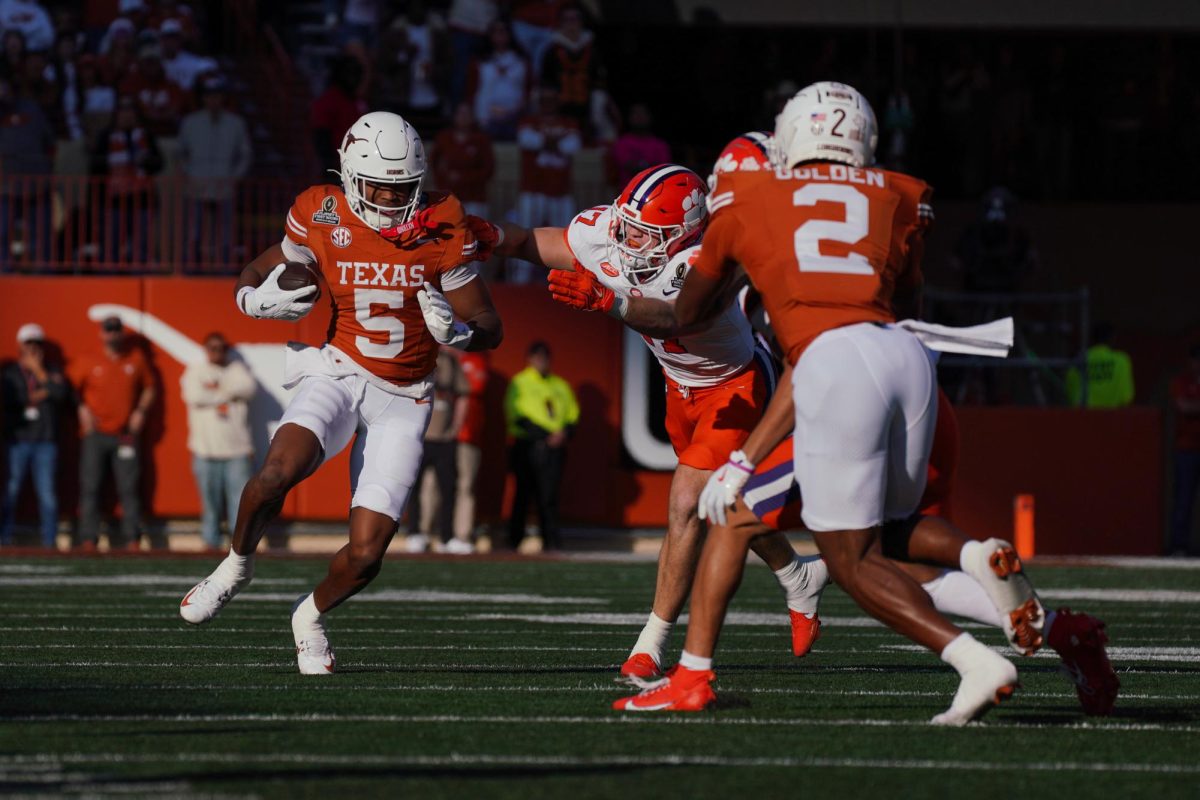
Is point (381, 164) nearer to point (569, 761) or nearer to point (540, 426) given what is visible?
point (569, 761)

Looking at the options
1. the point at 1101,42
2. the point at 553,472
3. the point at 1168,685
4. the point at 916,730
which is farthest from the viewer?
the point at 1101,42

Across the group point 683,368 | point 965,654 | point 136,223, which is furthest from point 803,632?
point 136,223

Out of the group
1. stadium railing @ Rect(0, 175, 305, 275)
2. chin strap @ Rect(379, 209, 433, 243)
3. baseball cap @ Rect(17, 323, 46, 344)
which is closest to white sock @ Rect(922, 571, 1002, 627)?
chin strap @ Rect(379, 209, 433, 243)

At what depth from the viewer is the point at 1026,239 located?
16734mm

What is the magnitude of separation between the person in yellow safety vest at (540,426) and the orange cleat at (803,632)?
363 inches

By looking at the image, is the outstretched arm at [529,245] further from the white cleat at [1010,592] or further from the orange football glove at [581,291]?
the white cleat at [1010,592]

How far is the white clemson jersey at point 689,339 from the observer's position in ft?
22.6

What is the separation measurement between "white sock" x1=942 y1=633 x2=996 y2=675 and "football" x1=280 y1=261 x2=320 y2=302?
110 inches

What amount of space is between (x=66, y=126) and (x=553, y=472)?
18.5 ft

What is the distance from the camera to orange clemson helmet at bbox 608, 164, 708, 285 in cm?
681

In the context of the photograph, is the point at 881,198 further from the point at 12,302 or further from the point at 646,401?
the point at 12,302

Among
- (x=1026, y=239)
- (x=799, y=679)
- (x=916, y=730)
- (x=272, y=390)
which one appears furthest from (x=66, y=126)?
(x=916, y=730)

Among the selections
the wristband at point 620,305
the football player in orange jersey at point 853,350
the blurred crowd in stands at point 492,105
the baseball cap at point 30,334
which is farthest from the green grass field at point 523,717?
the blurred crowd in stands at point 492,105

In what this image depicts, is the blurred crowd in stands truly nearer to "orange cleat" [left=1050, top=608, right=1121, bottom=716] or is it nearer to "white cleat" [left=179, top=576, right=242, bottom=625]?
"white cleat" [left=179, top=576, right=242, bottom=625]
